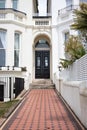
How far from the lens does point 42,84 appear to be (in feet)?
80.9

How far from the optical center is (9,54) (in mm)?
24109

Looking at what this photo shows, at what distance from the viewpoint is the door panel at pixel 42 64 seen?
92.0 ft

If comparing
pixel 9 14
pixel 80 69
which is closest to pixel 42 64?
pixel 9 14

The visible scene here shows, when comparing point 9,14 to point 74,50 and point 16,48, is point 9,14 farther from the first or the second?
point 74,50

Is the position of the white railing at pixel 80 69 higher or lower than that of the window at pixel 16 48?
lower

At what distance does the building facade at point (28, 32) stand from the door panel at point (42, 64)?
0.84 meters

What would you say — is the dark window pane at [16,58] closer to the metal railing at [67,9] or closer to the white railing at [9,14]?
the white railing at [9,14]

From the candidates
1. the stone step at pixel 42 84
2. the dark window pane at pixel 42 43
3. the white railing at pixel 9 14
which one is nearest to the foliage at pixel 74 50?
the stone step at pixel 42 84

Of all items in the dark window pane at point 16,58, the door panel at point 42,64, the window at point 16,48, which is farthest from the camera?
the door panel at point 42,64

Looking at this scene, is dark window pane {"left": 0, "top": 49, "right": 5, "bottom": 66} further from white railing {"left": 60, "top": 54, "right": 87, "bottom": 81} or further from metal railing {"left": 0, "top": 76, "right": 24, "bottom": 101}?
white railing {"left": 60, "top": 54, "right": 87, "bottom": 81}

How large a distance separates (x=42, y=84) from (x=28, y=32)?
16.2ft

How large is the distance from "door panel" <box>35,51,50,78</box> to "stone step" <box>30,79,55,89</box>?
186 centimetres

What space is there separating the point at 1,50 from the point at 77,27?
600 inches

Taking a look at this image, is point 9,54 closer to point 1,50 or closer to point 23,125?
point 1,50
